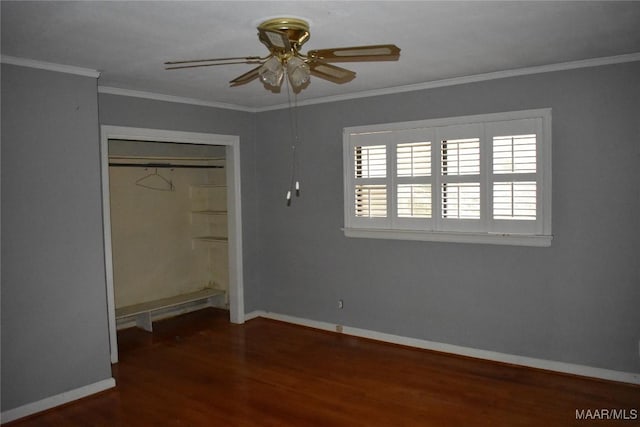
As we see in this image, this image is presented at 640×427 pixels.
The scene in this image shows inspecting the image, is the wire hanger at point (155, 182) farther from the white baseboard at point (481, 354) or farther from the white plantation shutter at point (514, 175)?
the white plantation shutter at point (514, 175)

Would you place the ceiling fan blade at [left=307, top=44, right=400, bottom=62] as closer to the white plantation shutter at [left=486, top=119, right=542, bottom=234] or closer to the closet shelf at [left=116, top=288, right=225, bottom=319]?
the white plantation shutter at [left=486, top=119, right=542, bottom=234]

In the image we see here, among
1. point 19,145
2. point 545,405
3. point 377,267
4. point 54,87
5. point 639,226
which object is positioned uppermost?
point 54,87

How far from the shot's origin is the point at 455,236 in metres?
4.49

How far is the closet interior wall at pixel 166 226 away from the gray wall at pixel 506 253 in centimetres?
126

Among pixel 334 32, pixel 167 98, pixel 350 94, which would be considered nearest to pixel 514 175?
pixel 350 94

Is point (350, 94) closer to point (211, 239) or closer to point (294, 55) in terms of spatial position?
point (294, 55)

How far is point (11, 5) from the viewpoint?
8.07 feet

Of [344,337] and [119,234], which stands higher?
[119,234]

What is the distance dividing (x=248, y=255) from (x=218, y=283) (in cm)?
106

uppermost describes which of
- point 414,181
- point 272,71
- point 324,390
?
point 272,71

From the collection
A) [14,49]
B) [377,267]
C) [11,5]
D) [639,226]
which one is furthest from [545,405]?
[14,49]

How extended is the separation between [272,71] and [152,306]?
4110 mm

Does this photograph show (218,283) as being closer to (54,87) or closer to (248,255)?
(248,255)

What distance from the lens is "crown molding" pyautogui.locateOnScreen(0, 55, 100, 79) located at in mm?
3400
